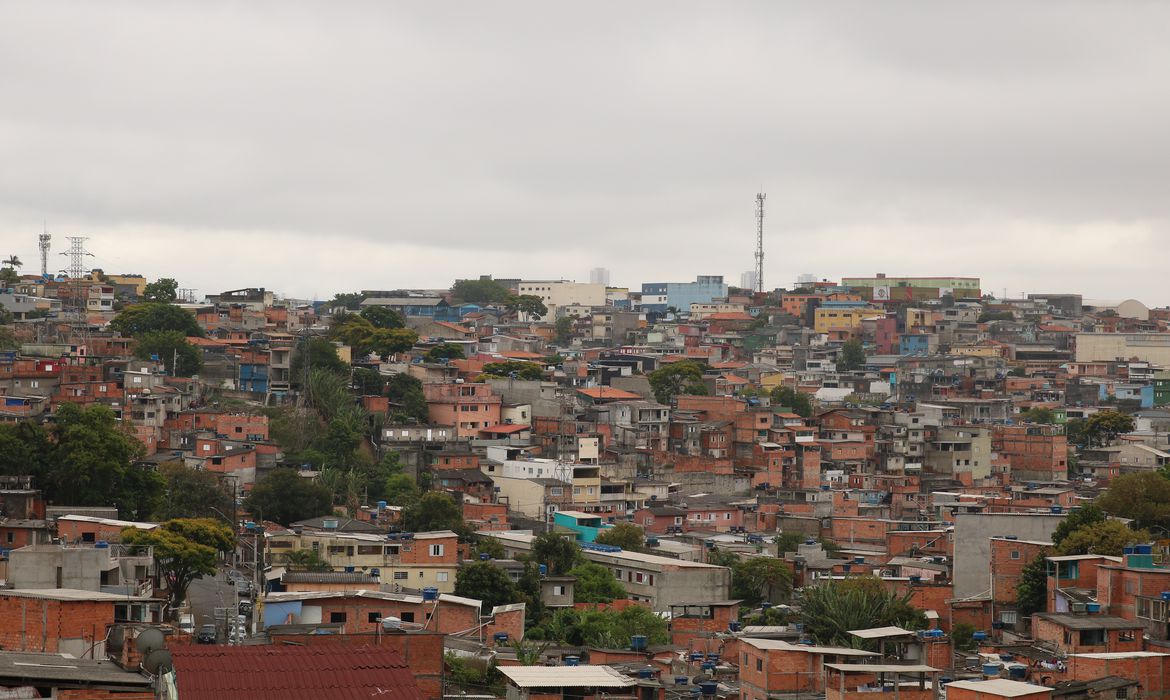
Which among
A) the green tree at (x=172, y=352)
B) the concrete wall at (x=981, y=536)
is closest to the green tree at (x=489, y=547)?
the concrete wall at (x=981, y=536)

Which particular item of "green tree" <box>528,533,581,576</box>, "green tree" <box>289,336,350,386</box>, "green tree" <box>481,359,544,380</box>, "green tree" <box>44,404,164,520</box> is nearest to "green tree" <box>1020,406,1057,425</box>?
"green tree" <box>481,359,544,380</box>

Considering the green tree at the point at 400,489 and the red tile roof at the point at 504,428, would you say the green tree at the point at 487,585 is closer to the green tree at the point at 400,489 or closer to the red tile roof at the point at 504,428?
the green tree at the point at 400,489

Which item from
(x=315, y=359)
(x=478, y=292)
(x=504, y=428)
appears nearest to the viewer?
(x=504, y=428)

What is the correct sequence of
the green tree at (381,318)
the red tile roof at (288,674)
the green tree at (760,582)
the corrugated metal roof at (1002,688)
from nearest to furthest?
the red tile roof at (288,674)
the corrugated metal roof at (1002,688)
the green tree at (760,582)
the green tree at (381,318)

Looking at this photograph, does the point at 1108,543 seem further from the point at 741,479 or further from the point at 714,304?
the point at 714,304

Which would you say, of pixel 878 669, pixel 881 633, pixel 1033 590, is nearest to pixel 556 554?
pixel 1033 590

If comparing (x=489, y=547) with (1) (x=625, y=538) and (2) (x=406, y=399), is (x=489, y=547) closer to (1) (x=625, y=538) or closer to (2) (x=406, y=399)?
(1) (x=625, y=538)
